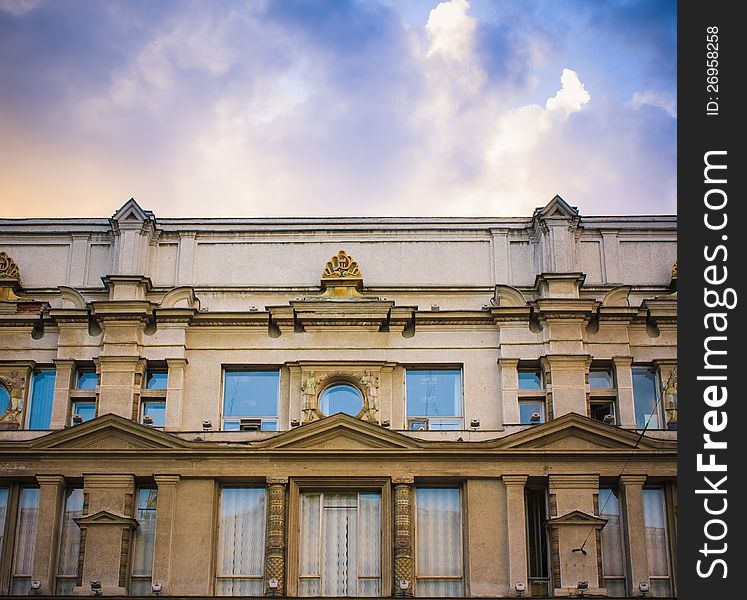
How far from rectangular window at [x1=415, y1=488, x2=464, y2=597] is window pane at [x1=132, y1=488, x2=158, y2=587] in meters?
5.84

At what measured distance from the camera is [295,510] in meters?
32.9

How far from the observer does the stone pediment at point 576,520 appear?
106 feet

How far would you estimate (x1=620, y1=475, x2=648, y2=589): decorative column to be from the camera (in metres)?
32.1

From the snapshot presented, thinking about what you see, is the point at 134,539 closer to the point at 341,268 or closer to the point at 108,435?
the point at 108,435

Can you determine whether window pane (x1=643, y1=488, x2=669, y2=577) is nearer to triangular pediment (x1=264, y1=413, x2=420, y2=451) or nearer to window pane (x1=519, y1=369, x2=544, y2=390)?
window pane (x1=519, y1=369, x2=544, y2=390)

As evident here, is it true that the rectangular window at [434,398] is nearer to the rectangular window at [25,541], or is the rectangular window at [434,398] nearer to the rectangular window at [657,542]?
the rectangular window at [657,542]

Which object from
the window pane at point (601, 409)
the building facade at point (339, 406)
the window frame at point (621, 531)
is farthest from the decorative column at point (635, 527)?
the window pane at point (601, 409)

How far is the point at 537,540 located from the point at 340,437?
4916 millimetres

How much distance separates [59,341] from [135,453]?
12.3 ft

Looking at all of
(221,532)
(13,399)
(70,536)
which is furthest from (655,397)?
(13,399)

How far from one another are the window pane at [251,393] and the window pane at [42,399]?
4085 mm

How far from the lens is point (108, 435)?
33.2 m

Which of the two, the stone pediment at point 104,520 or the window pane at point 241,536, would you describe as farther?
the window pane at point 241,536

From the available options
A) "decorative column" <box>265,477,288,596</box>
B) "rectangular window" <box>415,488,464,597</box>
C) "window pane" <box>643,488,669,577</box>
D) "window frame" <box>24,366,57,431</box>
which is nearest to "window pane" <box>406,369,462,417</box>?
"rectangular window" <box>415,488,464,597</box>
